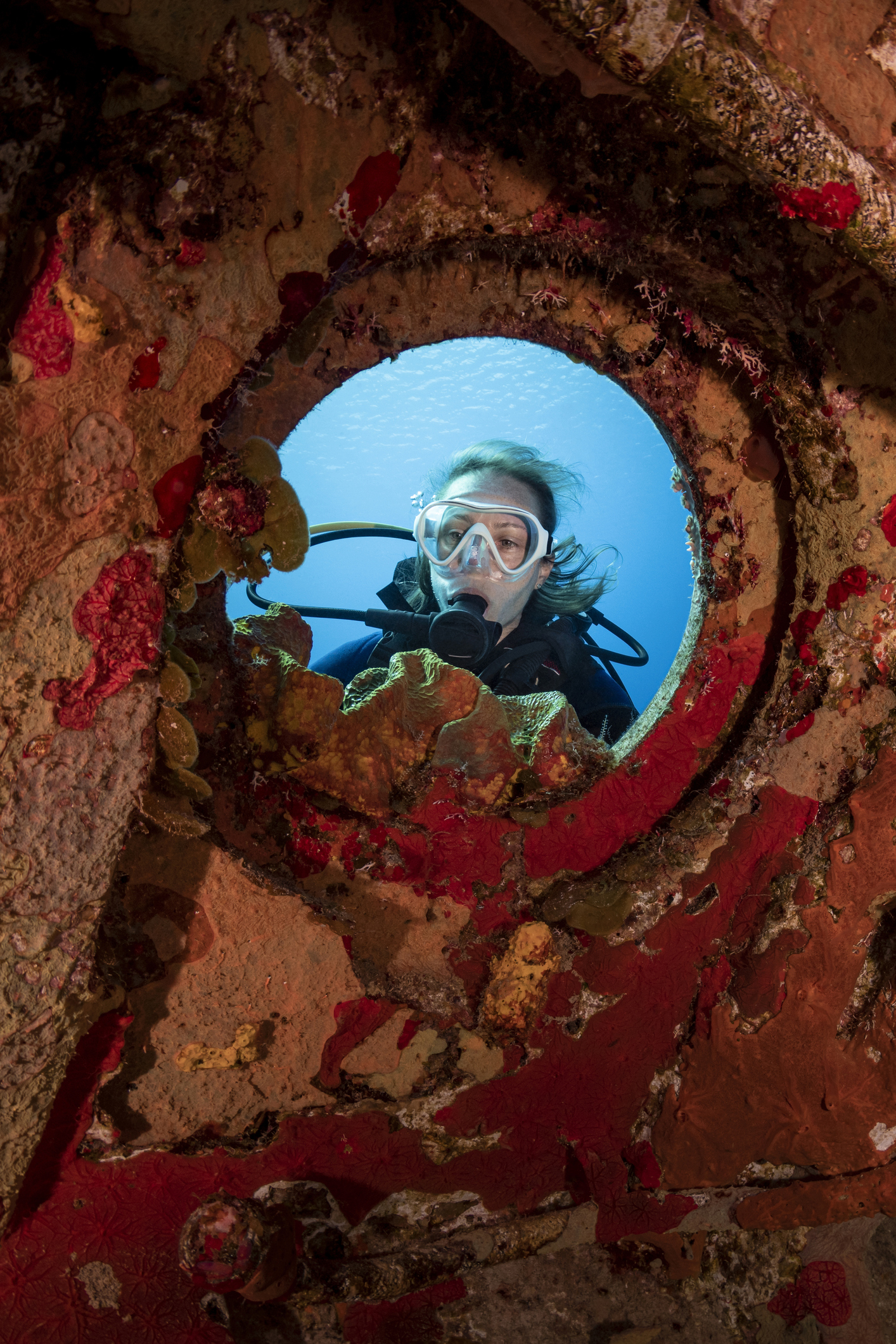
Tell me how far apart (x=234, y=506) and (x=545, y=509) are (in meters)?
3.47

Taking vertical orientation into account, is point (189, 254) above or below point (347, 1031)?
above

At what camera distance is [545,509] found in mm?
4945

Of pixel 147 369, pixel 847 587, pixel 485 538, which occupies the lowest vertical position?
pixel 147 369

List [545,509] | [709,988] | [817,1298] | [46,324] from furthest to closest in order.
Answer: [545,509]
[817,1298]
[709,988]
[46,324]

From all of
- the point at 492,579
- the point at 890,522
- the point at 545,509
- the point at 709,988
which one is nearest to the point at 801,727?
the point at 890,522

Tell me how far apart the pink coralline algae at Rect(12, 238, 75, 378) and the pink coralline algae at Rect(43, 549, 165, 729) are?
0.38 meters

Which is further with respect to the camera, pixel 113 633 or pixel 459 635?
pixel 459 635

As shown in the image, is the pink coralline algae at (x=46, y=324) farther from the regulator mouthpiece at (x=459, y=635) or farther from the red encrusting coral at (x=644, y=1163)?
the red encrusting coral at (x=644, y=1163)

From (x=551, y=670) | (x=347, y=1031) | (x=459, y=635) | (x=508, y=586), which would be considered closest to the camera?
(x=347, y=1031)

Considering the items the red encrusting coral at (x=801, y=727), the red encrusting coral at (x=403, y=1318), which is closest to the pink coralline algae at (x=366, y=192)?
the red encrusting coral at (x=801, y=727)

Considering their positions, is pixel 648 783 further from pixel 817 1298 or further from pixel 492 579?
pixel 492 579

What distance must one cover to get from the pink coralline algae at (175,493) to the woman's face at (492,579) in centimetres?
269

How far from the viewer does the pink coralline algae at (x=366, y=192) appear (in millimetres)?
1671

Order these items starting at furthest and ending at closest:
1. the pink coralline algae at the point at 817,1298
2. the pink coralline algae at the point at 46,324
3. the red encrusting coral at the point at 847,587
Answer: the pink coralline algae at the point at 817,1298 < the red encrusting coral at the point at 847,587 < the pink coralline algae at the point at 46,324
